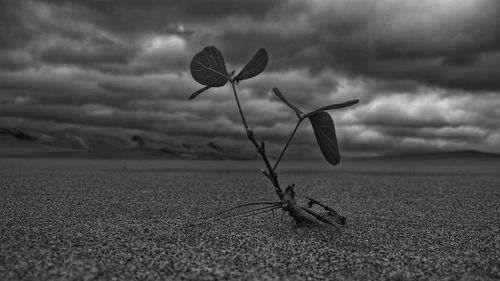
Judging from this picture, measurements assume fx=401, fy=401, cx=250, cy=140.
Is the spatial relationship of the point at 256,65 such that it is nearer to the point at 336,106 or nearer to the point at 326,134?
the point at 336,106

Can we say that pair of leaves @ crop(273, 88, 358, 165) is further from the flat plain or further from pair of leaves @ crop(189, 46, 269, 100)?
the flat plain

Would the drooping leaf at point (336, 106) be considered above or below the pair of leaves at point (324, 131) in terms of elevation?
above

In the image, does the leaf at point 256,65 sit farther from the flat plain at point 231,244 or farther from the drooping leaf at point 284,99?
the flat plain at point 231,244

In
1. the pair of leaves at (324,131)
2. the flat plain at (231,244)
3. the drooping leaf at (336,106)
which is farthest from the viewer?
the pair of leaves at (324,131)

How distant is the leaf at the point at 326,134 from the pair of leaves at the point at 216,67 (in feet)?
2.81

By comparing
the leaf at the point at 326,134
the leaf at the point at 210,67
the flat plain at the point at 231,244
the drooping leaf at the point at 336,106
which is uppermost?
the leaf at the point at 210,67

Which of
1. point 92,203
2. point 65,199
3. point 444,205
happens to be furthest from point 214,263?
point 444,205

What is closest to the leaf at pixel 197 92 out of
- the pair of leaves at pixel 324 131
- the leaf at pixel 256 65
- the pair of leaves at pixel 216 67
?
the pair of leaves at pixel 216 67

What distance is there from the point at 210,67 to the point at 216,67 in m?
0.07

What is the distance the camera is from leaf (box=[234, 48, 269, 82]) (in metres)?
4.61

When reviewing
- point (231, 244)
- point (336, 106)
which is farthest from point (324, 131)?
point (231, 244)

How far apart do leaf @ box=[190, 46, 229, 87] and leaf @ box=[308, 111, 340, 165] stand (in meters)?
1.15

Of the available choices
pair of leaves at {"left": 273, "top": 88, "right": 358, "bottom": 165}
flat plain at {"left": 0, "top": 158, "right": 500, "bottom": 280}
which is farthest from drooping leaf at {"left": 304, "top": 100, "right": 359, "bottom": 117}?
flat plain at {"left": 0, "top": 158, "right": 500, "bottom": 280}

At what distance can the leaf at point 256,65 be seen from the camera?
461cm
